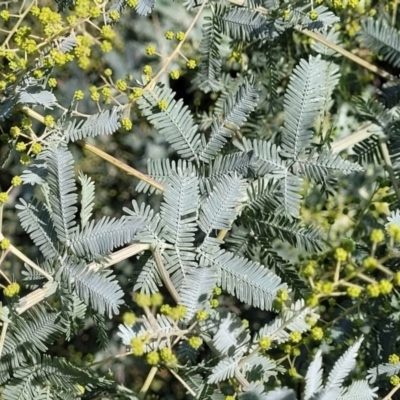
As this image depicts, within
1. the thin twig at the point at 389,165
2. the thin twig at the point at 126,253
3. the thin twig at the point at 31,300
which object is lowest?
the thin twig at the point at 31,300

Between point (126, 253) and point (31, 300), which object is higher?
point (126, 253)

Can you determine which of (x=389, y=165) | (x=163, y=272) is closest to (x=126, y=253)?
(x=163, y=272)

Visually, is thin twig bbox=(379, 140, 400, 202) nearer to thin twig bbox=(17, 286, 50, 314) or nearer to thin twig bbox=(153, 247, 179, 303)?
thin twig bbox=(153, 247, 179, 303)

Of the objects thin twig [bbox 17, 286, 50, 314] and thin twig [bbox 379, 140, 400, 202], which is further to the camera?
thin twig [bbox 379, 140, 400, 202]

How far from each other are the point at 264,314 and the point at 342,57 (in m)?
0.94

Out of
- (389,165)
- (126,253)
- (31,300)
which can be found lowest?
(31,300)

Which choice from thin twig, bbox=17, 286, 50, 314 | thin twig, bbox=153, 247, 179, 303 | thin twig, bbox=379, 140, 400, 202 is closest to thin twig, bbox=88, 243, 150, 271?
thin twig, bbox=153, 247, 179, 303

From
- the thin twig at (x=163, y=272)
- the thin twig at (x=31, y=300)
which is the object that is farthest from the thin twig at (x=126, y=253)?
the thin twig at (x=31, y=300)

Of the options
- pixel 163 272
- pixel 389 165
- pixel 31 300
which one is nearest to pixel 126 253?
pixel 163 272

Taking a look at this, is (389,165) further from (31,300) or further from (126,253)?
(31,300)

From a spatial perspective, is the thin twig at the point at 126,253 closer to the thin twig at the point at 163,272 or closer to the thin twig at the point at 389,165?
the thin twig at the point at 163,272

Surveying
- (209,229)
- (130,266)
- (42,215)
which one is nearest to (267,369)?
(209,229)

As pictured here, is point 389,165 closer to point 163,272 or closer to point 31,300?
point 163,272

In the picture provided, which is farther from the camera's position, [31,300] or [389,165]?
[389,165]
